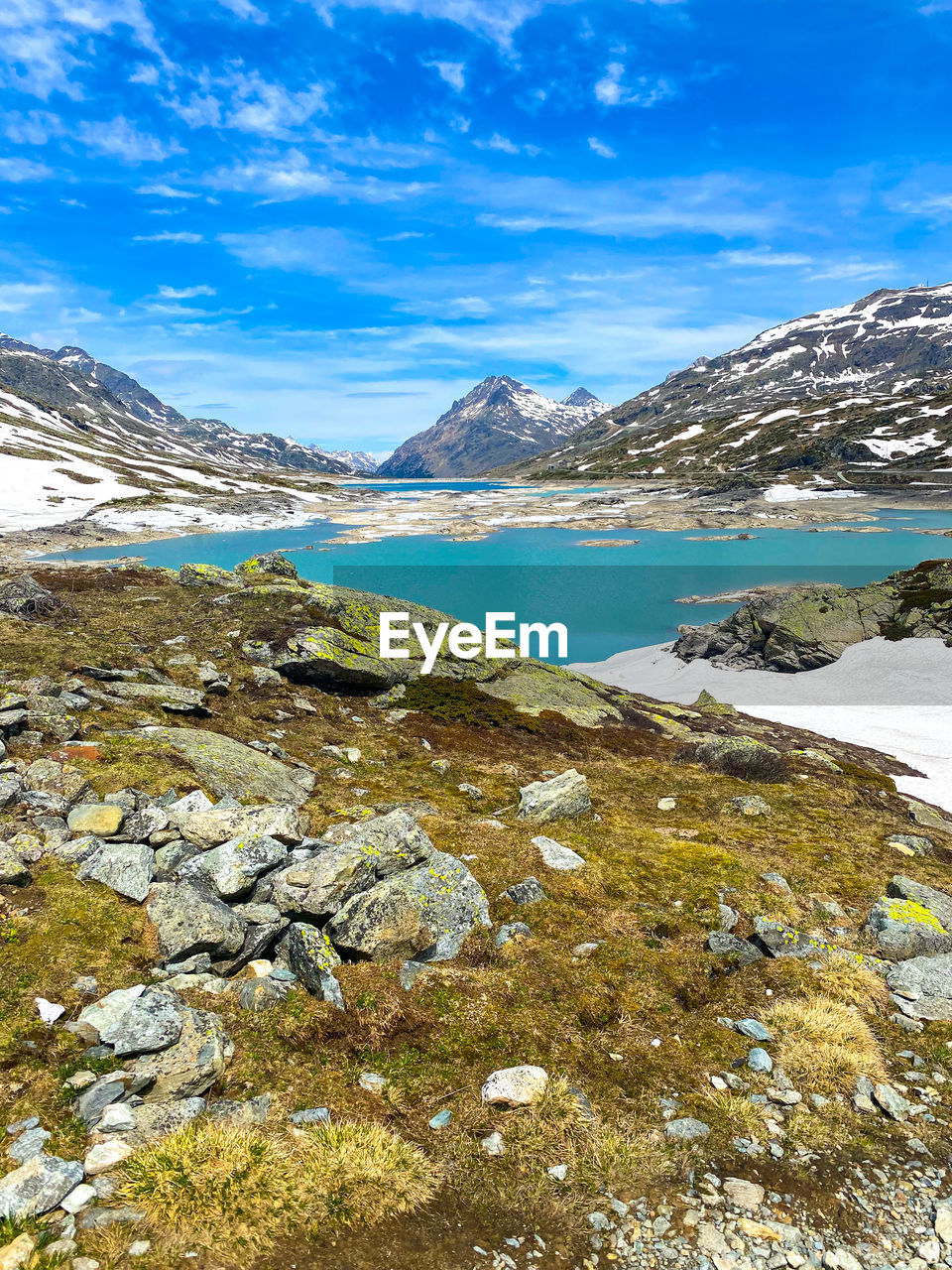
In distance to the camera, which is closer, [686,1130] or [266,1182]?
[266,1182]

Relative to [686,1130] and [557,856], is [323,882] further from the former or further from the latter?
[686,1130]

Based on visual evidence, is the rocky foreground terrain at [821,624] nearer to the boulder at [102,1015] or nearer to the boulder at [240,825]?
the boulder at [240,825]

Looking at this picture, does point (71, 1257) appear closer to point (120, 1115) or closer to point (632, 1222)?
point (120, 1115)

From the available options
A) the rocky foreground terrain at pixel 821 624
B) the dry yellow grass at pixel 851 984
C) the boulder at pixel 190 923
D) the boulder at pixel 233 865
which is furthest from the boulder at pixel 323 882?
the rocky foreground terrain at pixel 821 624

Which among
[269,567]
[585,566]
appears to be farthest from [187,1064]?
[585,566]

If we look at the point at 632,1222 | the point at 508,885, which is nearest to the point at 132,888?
the point at 508,885

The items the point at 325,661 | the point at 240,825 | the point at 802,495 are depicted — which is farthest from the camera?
the point at 802,495

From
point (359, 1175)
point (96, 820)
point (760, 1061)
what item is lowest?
point (760, 1061)
